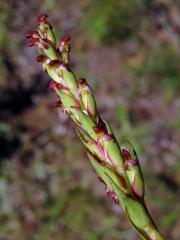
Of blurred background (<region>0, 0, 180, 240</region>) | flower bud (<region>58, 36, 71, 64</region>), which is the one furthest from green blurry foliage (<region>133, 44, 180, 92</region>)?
flower bud (<region>58, 36, 71, 64</region>)

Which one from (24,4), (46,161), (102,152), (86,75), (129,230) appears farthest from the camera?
(24,4)

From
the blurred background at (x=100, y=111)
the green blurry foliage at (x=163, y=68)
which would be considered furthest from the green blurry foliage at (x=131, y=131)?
the green blurry foliage at (x=163, y=68)

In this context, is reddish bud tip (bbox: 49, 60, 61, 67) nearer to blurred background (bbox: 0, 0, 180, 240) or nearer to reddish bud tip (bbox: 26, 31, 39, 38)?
reddish bud tip (bbox: 26, 31, 39, 38)

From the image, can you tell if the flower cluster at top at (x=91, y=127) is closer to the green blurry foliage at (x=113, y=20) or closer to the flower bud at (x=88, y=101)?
the flower bud at (x=88, y=101)

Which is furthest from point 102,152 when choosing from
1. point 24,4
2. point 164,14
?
point 24,4

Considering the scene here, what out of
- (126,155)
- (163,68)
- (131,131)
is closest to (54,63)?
(126,155)

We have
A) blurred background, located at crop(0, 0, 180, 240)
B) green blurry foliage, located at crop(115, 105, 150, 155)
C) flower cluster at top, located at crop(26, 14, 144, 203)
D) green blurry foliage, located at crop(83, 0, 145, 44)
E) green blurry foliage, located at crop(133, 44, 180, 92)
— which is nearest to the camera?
flower cluster at top, located at crop(26, 14, 144, 203)

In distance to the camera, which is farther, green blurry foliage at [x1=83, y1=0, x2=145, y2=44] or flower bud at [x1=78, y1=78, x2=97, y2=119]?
green blurry foliage at [x1=83, y1=0, x2=145, y2=44]

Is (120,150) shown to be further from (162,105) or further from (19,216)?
(162,105)
